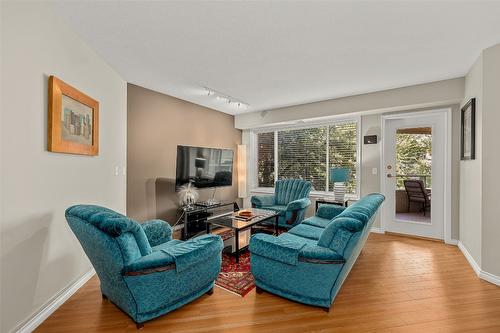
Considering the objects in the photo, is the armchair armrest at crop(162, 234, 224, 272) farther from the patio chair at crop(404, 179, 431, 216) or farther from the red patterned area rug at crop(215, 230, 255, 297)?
the patio chair at crop(404, 179, 431, 216)

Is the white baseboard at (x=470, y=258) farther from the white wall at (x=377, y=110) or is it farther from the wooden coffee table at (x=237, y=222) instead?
the wooden coffee table at (x=237, y=222)

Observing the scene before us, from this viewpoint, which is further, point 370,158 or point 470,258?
point 370,158

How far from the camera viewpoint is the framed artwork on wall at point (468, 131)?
9.50ft

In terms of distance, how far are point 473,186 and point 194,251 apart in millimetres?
3475

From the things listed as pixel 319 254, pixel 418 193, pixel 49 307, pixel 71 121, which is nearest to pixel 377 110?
pixel 418 193

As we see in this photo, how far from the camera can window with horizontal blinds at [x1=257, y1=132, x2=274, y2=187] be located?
19.6 feet

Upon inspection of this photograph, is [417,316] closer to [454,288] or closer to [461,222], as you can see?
[454,288]

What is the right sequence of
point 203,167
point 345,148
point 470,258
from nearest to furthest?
point 470,258
point 203,167
point 345,148

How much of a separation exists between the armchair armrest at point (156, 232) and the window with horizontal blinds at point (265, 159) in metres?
3.71

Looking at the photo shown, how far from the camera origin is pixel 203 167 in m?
4.46

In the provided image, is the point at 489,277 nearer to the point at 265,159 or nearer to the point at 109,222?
the point at 109,222

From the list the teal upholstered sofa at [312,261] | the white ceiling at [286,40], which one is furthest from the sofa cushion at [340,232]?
the white ceiling at [286,40]

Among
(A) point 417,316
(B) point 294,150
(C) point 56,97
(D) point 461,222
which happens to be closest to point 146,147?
(C) point 56,97

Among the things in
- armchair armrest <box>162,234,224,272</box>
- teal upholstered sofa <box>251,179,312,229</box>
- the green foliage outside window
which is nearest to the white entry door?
the green foliage outside window
